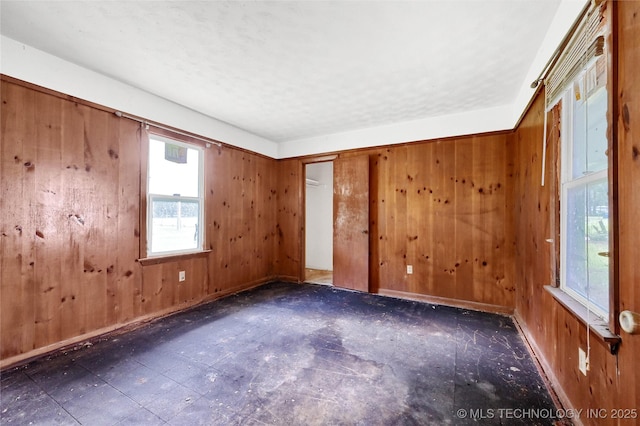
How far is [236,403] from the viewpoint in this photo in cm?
159

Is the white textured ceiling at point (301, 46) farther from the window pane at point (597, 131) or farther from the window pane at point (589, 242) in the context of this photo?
the window pane at point (589, 242)

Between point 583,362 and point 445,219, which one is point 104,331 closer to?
point 583,362

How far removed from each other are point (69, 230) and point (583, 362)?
3.75 metres

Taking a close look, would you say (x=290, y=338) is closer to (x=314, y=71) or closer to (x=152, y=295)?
(x=152, y=295)

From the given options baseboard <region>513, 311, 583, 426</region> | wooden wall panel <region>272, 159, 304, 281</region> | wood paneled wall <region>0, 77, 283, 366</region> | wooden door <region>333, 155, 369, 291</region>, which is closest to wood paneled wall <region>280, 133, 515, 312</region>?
wooden door <region>333, 155, 369, 291</region>

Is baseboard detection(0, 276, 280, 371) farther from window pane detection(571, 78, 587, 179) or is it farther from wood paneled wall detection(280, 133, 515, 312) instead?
window pane detection(571, 78, 587, 179)

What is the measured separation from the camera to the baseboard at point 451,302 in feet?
10.2

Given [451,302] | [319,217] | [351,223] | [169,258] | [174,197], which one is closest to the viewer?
[169,258]

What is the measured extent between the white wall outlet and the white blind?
1461 mm

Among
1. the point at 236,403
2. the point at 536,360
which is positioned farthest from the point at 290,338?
the point at 536,360

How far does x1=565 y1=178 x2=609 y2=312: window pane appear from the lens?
1233mm

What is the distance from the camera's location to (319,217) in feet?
18.5

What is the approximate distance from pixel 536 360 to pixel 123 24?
396 cm

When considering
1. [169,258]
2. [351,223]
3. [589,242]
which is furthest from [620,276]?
[169,258]
